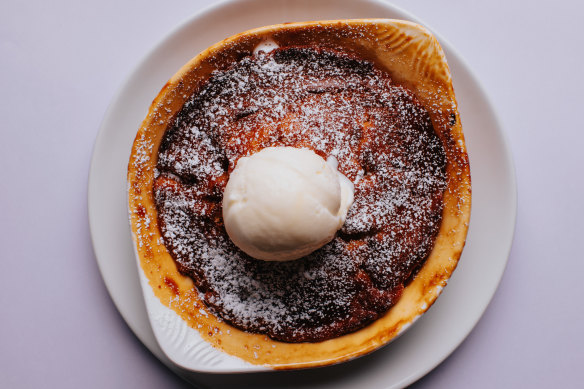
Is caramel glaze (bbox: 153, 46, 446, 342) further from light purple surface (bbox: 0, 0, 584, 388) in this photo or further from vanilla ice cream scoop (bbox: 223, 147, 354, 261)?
light purple surface (bbox: 0, 0, 584, 388)
